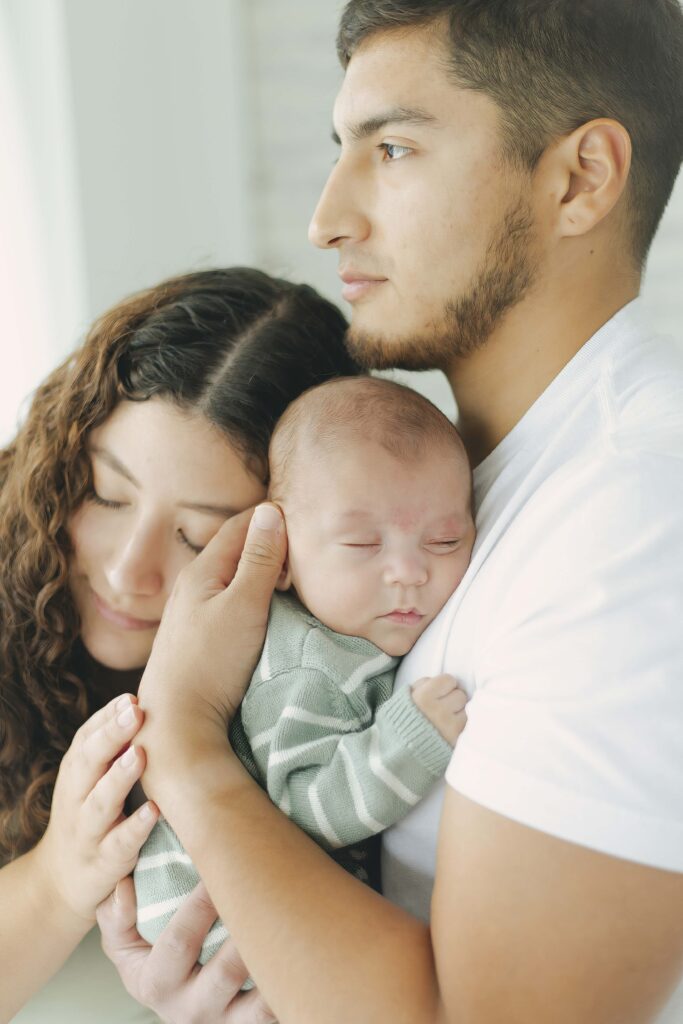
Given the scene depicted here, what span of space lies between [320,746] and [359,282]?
72 centimetres

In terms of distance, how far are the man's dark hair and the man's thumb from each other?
618 millimetres

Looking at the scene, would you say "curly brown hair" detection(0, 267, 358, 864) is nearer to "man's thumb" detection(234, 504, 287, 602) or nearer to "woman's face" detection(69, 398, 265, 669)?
"woman's face" detection(69, 398, 265, 669)

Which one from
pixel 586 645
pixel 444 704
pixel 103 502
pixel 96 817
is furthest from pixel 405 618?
pixel 103 502

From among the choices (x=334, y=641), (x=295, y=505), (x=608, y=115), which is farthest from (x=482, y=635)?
(x=608, y=115)

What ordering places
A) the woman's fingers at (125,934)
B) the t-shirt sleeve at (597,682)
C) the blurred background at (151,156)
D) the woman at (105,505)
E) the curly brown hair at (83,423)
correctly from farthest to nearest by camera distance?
the blurred background at (151,156), the curly brown hair at (83,423), the woman at (105,505), the woman's fingers at (125,934), the t-shirt sleeve at (597,682)

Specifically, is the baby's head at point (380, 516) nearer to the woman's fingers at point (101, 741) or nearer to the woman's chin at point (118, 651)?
the woman's fingers at point (101, 741)

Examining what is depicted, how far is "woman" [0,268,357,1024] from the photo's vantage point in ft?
5.16

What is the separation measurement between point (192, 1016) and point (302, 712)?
0.43 m

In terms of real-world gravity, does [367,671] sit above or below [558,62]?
below

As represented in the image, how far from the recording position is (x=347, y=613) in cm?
140

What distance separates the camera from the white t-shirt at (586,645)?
99 centimetres

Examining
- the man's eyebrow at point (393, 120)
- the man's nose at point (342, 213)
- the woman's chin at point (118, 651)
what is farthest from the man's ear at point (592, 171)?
the woman's chin at point (118, 651)

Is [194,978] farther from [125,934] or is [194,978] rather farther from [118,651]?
[118,651]

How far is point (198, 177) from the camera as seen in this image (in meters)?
2.82
